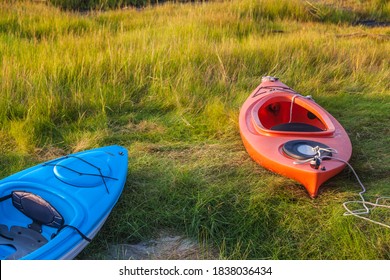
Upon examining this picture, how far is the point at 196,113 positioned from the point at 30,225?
193cm

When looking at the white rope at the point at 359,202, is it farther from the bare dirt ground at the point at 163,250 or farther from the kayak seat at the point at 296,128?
the bare dirt ground at the point at 163,250

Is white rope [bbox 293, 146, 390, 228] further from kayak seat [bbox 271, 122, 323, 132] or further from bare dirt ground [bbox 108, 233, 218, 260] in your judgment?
bare dirt ground [bbox 108, 233, 218, 260]

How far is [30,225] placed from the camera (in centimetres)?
304

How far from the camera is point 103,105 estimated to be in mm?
4473

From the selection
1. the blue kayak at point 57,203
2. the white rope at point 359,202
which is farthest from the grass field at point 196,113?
the blue kayak at point 57,203

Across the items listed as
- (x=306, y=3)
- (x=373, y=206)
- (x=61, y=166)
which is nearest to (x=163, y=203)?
(x=61, y=166)

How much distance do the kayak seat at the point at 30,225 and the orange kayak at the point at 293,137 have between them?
1.49 metres

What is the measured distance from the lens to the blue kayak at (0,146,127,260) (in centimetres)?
286

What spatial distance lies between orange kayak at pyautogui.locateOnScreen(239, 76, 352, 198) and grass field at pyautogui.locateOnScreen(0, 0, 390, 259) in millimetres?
132

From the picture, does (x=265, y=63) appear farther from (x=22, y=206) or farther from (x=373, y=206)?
(x=22, y=206)

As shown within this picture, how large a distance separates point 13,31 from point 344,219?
5016 mm

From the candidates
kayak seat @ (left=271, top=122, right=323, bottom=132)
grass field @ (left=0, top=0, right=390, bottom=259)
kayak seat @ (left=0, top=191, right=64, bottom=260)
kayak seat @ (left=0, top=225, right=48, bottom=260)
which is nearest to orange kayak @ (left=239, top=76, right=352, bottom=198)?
kayak seat @ (left=271, top=122, right=323, bottom=132)

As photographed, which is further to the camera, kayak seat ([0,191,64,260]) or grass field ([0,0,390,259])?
grass field ([0,0,390,259])

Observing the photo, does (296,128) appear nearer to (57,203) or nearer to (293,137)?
(293,137)
